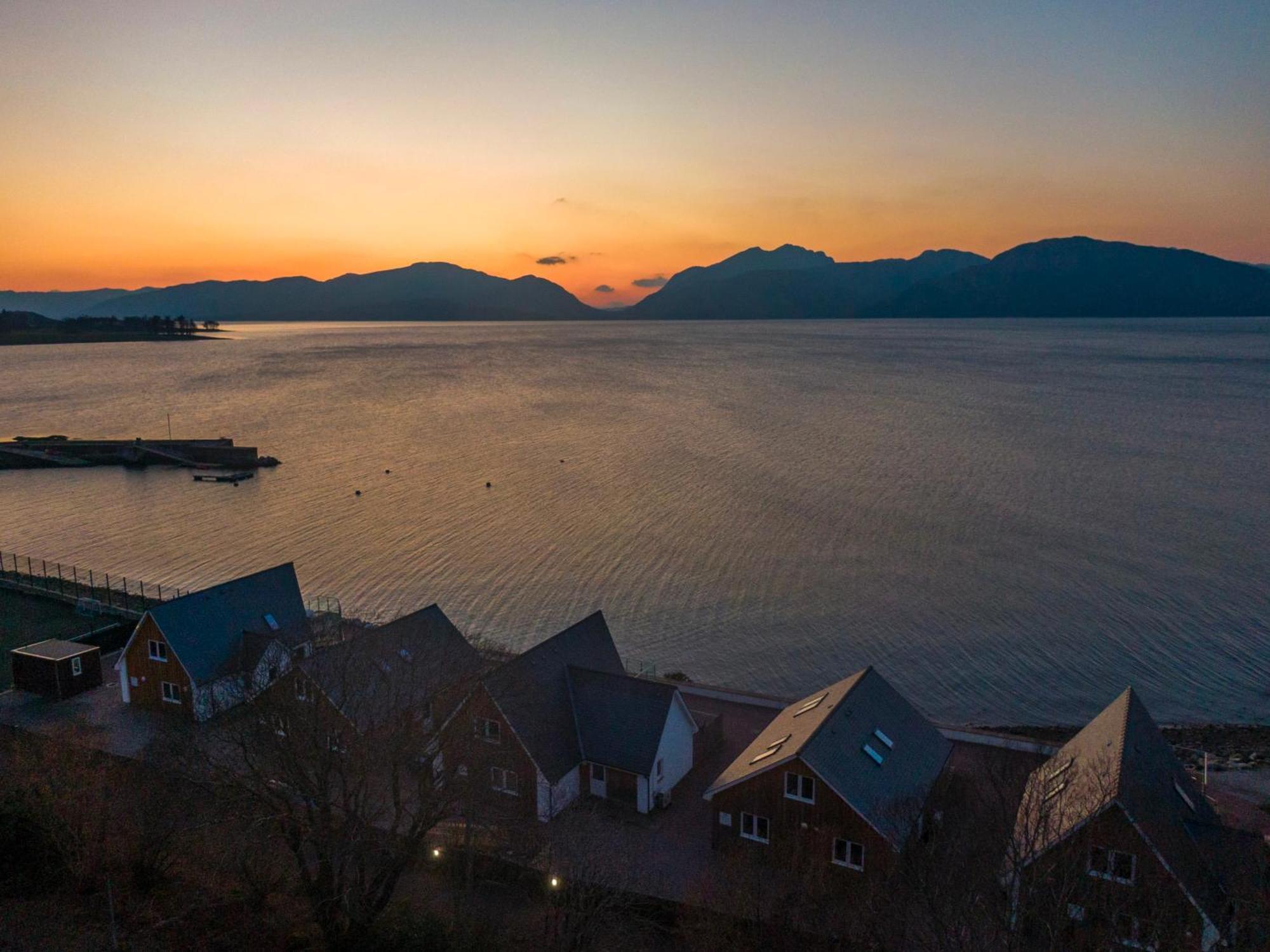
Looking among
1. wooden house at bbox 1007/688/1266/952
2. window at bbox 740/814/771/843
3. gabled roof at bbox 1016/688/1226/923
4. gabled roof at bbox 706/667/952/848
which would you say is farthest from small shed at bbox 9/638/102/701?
gabled roof at bbox 1016/688/1226/923

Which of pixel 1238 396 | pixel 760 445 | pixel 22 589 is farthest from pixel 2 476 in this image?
pixel 1238 396

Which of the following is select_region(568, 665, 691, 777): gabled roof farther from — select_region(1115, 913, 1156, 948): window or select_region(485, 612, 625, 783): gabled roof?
select_region(1115, 913, 1156, 948): window

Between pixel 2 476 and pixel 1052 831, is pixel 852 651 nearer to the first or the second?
pixel 1052 831

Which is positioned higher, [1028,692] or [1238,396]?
[1238,396]

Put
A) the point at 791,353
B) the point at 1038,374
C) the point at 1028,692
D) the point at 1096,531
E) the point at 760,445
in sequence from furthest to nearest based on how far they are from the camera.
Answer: the point at 791,353 → the point at 1038,374 → the point at 760,445 → the point at 1096,531 → the point at 1028,692

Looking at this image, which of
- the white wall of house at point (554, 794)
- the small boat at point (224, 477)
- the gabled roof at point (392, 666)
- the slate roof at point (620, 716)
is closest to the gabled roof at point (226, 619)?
the gabled roof at point (392, 666)
